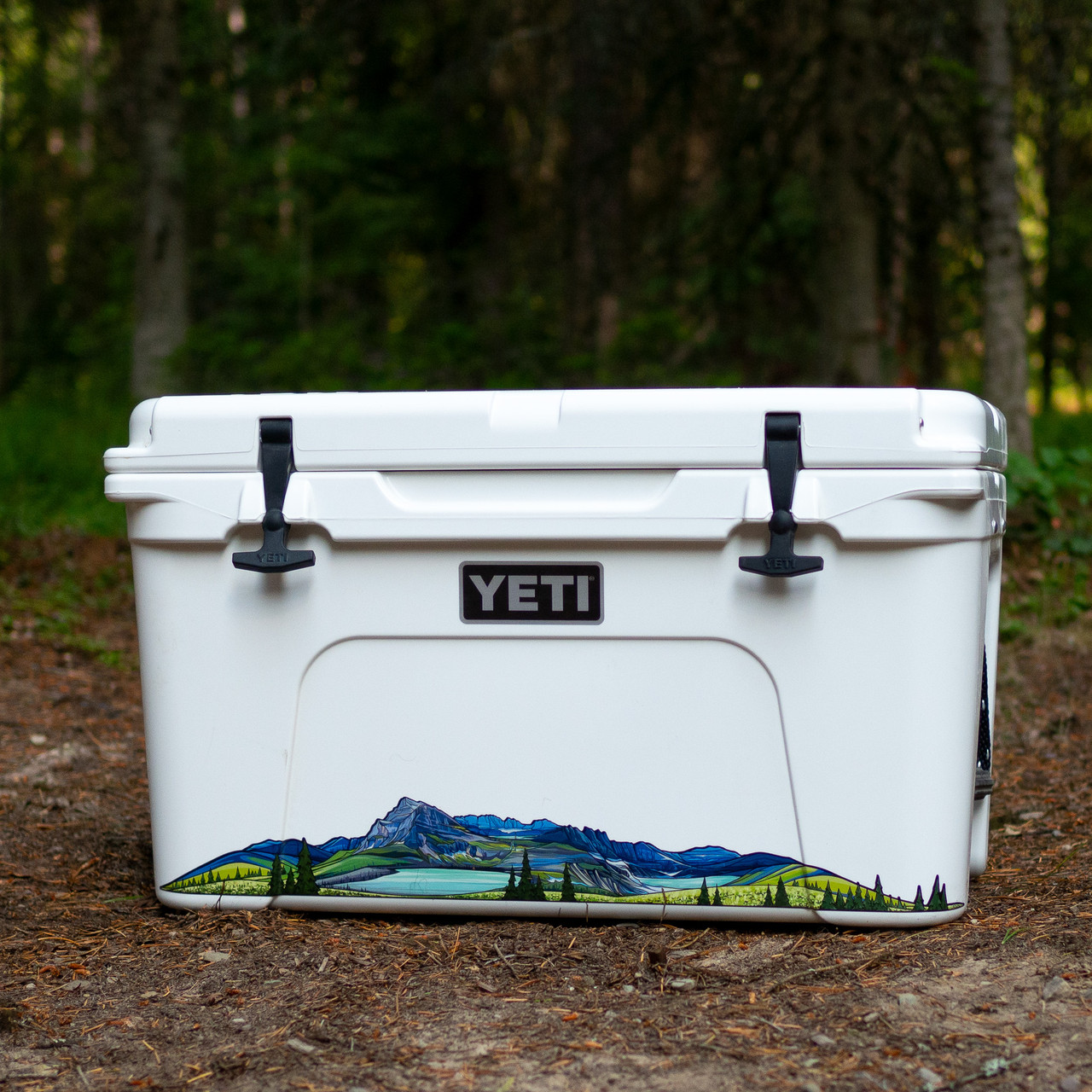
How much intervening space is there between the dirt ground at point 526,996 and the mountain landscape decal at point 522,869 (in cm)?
7

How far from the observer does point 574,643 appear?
73.1 inches

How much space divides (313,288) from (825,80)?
8.40 m

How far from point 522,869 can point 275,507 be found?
0.77 meters

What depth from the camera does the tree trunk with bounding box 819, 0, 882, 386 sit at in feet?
22.6

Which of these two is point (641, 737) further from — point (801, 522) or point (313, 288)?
point (313, 288)

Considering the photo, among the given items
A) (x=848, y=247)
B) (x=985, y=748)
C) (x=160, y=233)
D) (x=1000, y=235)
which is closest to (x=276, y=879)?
(x=985, y=748)

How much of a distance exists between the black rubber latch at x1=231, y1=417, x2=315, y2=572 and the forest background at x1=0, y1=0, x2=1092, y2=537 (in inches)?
165

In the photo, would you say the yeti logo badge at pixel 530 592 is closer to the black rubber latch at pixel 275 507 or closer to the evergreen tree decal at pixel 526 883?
the black rubber latch at pixel 275 507

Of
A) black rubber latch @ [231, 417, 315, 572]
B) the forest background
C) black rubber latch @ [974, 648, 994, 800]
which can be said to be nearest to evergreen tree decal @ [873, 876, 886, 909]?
black rubber latch @ [974, 648, 994, 800]

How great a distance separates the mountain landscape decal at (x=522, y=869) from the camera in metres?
1.85

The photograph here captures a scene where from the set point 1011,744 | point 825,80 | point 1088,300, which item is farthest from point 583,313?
point 1011,744

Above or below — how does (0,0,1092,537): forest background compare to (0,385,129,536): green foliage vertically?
above

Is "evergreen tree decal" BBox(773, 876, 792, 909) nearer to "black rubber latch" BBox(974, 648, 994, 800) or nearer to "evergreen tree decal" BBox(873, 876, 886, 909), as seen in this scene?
"evergreen tree decal" BBox(873, 876, 886, 909)

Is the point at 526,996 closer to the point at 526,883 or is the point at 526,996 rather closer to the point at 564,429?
the point at 526,883
